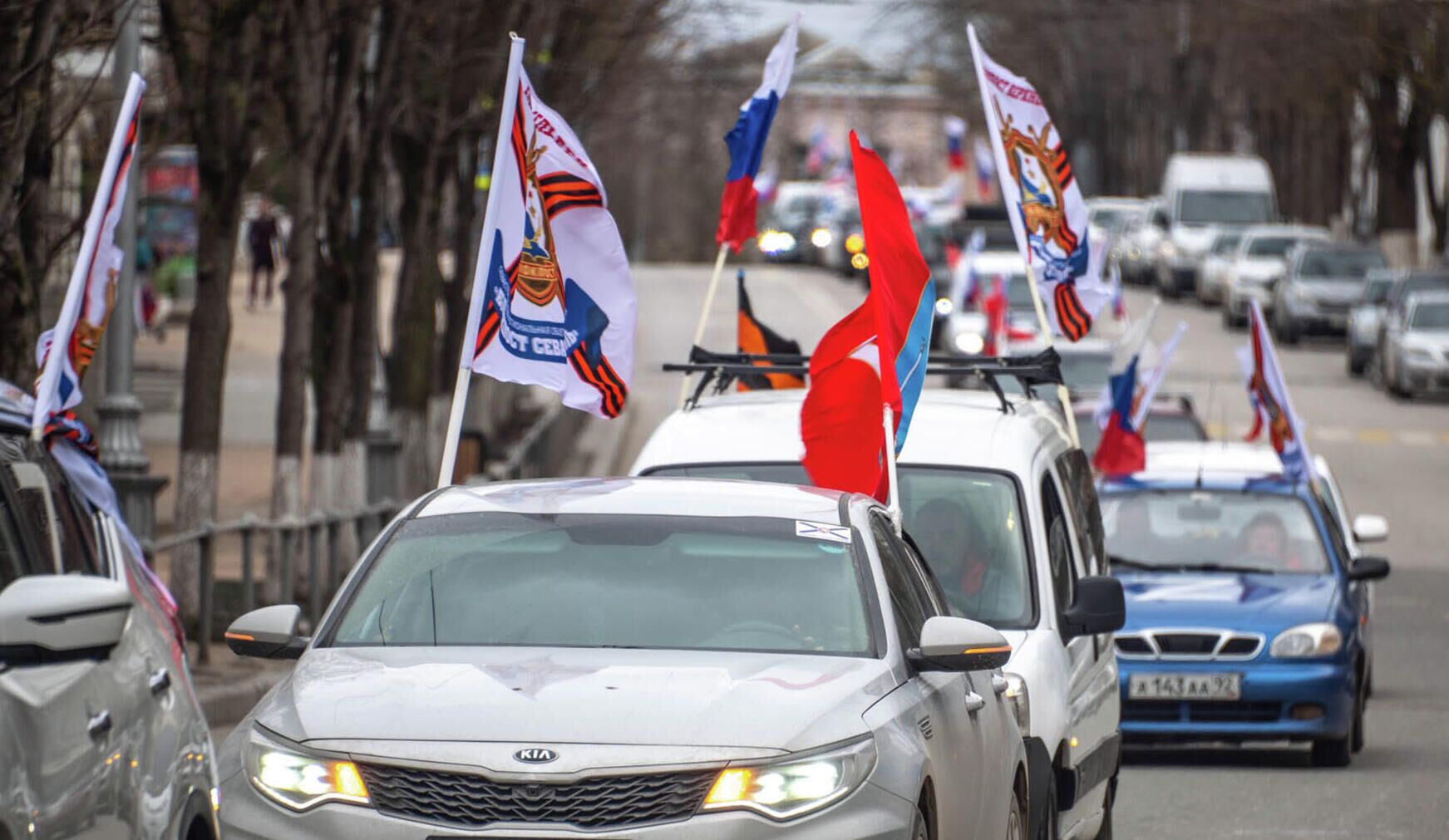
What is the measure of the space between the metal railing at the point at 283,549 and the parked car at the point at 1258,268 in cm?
3213

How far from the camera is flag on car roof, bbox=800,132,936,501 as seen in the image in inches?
361

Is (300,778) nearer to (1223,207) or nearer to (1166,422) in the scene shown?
(1166,422)

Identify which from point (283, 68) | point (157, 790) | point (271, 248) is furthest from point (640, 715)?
point (271, 248)

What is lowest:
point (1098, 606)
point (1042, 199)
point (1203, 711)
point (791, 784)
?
point (1203, 711)

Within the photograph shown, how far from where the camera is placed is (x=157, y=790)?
17.5 feet

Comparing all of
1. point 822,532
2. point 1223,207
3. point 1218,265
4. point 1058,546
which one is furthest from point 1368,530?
point 1223,207

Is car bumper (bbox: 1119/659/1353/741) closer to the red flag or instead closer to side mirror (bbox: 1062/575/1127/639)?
the red flag

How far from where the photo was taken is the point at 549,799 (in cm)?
565

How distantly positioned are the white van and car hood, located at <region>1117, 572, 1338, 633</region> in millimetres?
43991

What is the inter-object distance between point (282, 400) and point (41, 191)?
627 centimetres

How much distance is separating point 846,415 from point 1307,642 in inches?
202

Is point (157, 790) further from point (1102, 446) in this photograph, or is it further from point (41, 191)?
point (1102, 446)

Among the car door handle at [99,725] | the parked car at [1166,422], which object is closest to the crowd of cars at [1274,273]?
the parked car at [1166,422]

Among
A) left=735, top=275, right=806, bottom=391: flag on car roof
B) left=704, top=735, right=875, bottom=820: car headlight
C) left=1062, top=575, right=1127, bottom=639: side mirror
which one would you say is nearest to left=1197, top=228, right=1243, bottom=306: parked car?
left=735, top=275, right=806, bottom=391: flag on car roof
